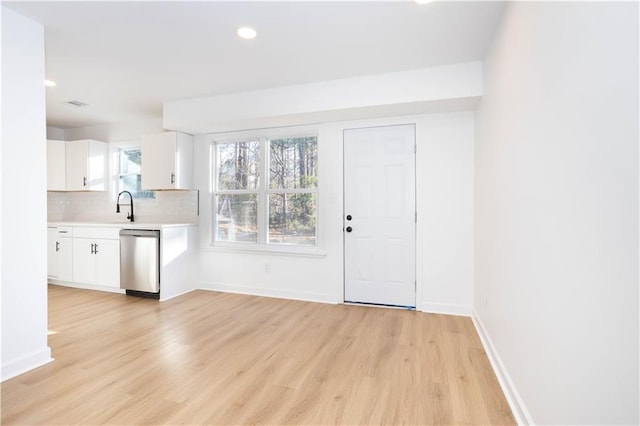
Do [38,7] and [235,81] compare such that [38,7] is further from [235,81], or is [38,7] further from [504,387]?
[504,387]

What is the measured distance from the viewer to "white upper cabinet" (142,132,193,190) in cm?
441

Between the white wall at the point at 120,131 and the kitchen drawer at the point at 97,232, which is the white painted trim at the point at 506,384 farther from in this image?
the white wall at the point at 120,131

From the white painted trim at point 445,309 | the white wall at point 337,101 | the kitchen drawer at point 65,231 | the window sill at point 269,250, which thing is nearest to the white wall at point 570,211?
the white wall at point 337,101

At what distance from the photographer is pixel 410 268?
3727mm

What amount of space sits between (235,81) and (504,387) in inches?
140

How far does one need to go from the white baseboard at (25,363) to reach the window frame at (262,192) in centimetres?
232

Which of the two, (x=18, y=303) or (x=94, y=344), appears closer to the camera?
(x=18, y=303)

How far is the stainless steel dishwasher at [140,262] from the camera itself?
4094 mm

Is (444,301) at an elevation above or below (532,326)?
below

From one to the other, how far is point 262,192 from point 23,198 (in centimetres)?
251

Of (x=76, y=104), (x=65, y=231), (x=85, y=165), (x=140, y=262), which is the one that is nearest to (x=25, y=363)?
(x=140, y=262)

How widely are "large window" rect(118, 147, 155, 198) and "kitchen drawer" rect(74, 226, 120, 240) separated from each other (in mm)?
864

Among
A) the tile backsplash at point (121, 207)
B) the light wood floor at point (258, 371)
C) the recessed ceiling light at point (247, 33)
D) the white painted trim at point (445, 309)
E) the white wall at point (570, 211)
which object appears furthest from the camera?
the tile backsplash at point (121, 207)

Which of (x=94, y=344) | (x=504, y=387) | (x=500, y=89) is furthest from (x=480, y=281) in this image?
(x=94, y=344)
